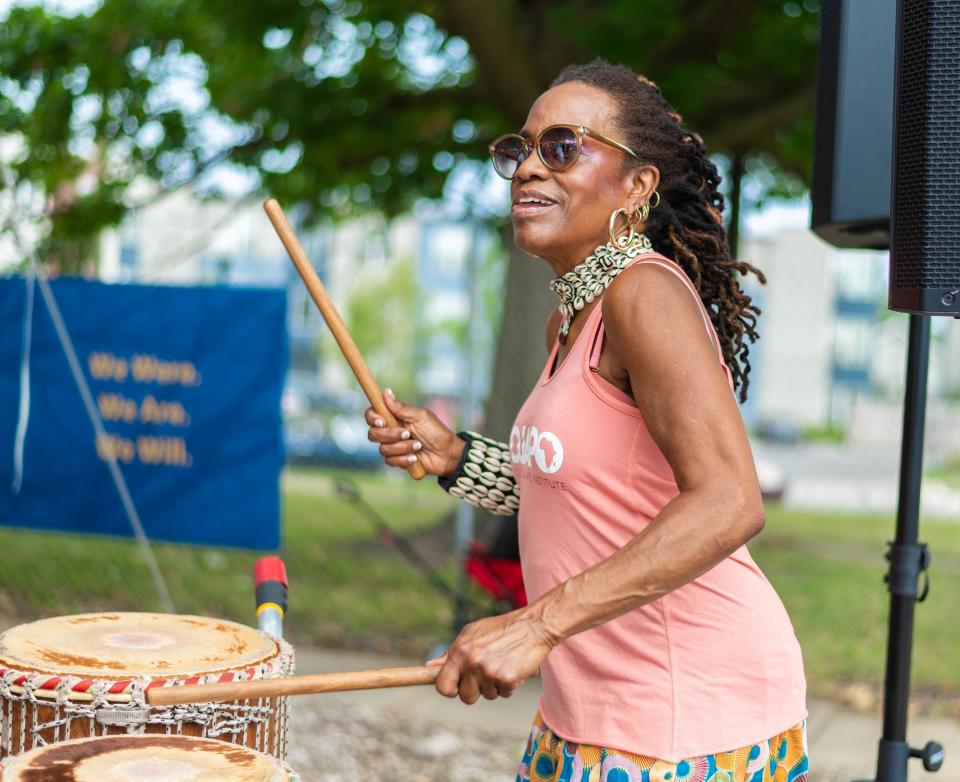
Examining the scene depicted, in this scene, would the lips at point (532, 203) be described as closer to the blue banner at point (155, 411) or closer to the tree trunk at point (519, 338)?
the blue banner at point (155, 411)

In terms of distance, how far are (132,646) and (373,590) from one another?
5.80m

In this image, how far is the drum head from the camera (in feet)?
7.06

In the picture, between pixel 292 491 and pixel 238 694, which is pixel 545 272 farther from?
pixel 292 491

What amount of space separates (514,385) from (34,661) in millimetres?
5976

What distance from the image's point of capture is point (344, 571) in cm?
873

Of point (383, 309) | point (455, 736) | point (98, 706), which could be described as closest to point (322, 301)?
point (98, 706)

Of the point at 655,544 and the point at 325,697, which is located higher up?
the point at 655,544

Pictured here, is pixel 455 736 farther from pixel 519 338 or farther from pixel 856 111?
pixel 519 338

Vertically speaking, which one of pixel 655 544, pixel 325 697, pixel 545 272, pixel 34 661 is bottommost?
pixel 325 697

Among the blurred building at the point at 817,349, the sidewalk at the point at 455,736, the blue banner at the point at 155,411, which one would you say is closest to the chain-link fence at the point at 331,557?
the blue banner at the point at 155,411

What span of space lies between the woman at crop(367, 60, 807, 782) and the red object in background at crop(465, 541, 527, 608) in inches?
135

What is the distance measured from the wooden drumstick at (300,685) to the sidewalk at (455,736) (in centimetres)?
297

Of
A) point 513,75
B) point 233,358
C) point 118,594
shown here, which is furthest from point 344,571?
point 513,75

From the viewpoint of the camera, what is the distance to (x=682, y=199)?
88.0 inches
